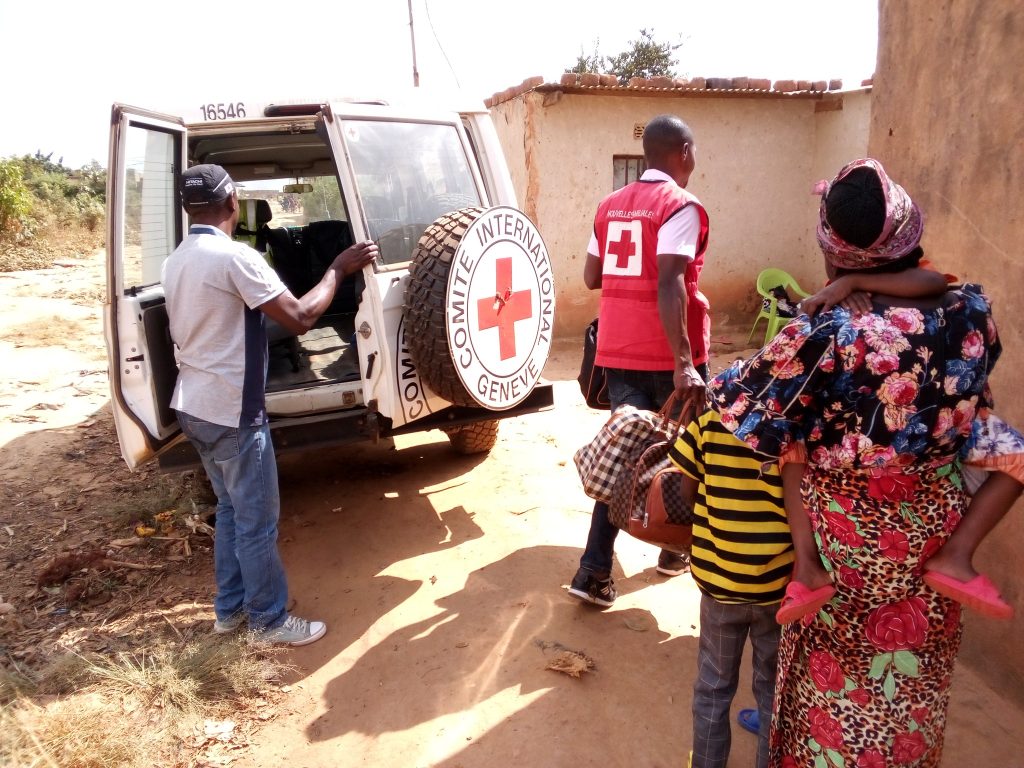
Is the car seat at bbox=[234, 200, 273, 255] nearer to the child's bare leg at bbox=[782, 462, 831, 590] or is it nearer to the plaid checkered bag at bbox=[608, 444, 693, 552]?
the plaid checkered bag at bbox=[608, 444, 693, 552]

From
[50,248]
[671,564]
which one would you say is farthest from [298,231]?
[50,248]

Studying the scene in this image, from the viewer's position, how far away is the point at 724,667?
182cm

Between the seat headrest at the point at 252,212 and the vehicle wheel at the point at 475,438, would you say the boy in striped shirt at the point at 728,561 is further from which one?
the seat headrest at the point at 252,212

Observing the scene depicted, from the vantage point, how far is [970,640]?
2.51 m

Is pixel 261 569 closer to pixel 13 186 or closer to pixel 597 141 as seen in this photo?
pixel 597 141

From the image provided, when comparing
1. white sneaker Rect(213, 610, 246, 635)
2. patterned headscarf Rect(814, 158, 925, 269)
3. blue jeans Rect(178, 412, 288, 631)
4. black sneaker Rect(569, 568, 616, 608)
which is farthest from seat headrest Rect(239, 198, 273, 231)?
patterned headscarf Rect(814, 158, 925, 269)

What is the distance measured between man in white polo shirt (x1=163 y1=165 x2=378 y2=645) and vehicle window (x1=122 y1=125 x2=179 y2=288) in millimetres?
593

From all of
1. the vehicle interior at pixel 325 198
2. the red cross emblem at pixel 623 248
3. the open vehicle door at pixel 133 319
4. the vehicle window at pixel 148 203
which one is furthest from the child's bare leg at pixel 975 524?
the vehicle window at pixel 148 203

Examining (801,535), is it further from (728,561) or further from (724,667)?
(724,667)

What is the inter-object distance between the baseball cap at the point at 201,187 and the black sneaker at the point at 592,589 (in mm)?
2067

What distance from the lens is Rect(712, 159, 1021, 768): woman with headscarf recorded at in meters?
1.35

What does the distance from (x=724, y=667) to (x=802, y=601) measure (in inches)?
19.6

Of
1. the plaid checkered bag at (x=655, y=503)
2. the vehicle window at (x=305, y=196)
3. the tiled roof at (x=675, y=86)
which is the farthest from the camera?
the tiled roof at (x=675, y=86)

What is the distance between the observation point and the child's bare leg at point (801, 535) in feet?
4.81
